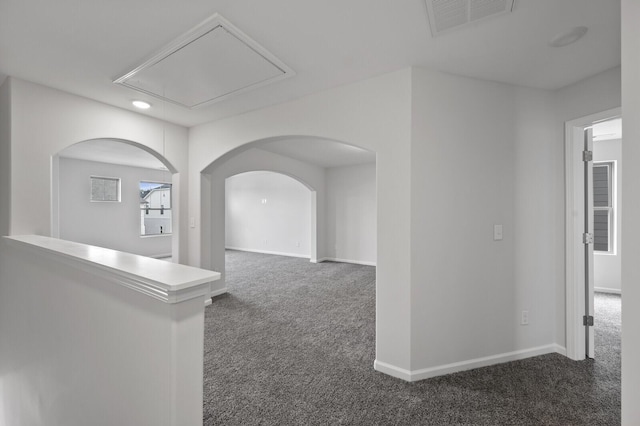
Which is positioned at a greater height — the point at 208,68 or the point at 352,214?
the point at 208,68

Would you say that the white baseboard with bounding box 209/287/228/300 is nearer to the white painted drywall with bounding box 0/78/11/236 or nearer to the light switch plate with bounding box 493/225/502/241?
the white painted drywall with bounding box 0/78/11/236

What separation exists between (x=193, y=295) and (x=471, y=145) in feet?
7.85

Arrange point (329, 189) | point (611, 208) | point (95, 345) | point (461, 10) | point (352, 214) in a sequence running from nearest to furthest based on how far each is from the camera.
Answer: point (95, 345), point (461, 10), point (611, 208), point (352, 214), point (329, 189)

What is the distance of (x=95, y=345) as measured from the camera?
4.83 feet

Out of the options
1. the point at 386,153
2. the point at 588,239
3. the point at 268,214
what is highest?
the point at 386,153

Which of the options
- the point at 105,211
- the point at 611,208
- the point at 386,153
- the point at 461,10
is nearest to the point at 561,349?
the point at 386,153

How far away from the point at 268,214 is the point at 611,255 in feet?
25.1

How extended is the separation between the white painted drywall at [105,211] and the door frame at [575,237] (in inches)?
347

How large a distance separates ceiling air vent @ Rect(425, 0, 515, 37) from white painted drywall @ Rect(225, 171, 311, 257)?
6.33m

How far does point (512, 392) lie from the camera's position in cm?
207

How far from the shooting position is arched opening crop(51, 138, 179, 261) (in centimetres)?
625

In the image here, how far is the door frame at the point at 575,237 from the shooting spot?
2.54 metres

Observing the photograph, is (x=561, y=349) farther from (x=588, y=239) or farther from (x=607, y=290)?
(x=607, y=290)

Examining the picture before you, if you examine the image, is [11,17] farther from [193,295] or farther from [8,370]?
[8,370]
